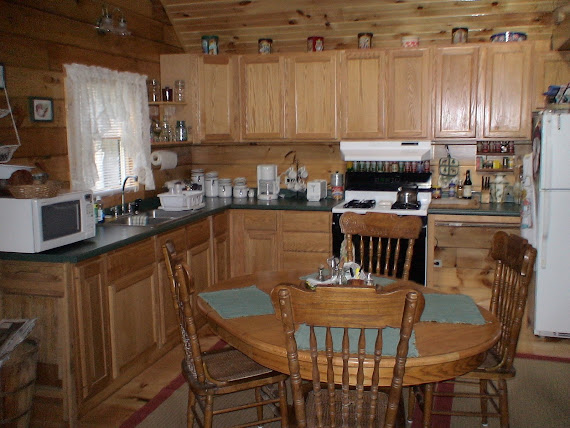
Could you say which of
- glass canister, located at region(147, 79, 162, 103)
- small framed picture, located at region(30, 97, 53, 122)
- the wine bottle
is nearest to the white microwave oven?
small framed picture, located at region(30, 97, 53, 122)

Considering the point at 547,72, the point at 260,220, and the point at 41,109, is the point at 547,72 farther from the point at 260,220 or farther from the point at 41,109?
the point at 41,109

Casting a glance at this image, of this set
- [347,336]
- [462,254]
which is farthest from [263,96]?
[347,336]

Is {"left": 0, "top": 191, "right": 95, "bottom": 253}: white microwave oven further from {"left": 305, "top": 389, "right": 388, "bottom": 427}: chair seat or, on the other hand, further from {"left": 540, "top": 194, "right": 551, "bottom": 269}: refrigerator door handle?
{"left": 540, "top": 194, "right": 551, "bottom": 269}: refrigerator door handle

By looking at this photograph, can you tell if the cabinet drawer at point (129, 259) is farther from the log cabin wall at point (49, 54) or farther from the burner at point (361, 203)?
the burner at point (361, 203)

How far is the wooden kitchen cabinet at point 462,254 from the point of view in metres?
4.10

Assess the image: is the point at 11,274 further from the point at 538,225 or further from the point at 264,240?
the point at 538,225

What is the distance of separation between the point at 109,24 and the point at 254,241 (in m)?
1.91

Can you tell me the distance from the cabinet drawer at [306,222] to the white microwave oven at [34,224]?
189 cm

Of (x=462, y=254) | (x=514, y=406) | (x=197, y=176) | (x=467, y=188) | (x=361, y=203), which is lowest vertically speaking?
(x=514, y=406)

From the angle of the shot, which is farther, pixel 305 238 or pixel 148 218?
pixel 305 238

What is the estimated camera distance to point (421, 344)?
1827 millimetres

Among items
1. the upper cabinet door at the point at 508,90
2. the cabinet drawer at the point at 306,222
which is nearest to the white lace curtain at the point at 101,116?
the cabinet drawer at the point at 306,222

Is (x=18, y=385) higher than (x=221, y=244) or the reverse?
the reverse

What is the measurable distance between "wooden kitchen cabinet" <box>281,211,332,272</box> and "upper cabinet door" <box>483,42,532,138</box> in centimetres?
144
